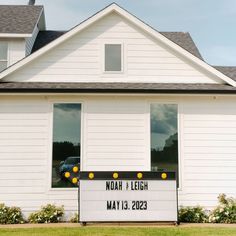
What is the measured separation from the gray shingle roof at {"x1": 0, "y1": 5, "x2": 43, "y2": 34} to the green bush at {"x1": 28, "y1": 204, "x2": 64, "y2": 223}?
Answer: 8026mm

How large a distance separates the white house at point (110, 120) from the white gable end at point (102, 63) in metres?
0.03

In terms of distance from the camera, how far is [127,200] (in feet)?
35.2

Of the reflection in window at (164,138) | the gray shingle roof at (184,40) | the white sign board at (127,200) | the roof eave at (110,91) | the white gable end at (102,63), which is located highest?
the gray shingle roof at (184,40)

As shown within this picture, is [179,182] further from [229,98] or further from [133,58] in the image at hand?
[133,58]

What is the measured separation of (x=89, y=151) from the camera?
468 inches

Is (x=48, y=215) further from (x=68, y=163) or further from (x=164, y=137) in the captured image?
(x=164, y=137)

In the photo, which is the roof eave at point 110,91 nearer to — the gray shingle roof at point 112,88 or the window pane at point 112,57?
the gray shingle roof at point 112,88

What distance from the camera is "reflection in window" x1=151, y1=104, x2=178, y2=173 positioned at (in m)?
12.0

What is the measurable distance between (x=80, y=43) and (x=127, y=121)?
10.2 ft

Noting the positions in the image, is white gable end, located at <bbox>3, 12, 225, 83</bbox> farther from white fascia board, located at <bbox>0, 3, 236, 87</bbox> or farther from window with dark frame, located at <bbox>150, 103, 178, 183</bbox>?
window with dark frame, located at <bbox>150, 103, 178, 183</bbox>

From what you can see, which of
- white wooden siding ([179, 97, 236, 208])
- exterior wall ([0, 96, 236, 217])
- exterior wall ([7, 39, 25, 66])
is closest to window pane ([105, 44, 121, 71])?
exterior wall ([0, 96, 236, 217])

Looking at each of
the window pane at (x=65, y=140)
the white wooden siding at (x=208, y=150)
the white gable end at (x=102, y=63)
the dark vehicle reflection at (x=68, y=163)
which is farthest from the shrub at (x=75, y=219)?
the white gable end at (x=102, y=63)

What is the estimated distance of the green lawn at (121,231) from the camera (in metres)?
9.41

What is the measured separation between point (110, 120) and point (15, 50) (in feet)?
21.0
